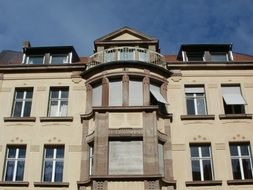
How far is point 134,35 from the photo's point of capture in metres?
25.6

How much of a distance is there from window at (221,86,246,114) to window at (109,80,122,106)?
210 inches

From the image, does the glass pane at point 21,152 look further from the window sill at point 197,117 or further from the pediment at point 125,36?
the window sill at point 197,117

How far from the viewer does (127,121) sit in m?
21.0

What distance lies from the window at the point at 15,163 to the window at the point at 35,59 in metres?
5.76

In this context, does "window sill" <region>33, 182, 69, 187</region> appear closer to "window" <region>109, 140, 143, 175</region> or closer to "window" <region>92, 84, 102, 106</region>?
"window" <region>109, 140, 143, 175</region>

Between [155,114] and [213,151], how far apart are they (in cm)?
321

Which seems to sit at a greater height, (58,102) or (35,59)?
(35,59)

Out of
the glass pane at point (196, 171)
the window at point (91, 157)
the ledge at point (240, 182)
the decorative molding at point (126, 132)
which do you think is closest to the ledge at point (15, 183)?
the window at point (91, 157)

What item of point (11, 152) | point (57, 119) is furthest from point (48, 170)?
point (57, 119)

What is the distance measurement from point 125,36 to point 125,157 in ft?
27.2

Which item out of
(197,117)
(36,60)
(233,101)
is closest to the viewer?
(197,117)

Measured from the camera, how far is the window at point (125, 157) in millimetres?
19672

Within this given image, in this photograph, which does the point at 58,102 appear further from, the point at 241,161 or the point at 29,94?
the point at 241,161

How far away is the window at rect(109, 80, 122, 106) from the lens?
2189 cm
